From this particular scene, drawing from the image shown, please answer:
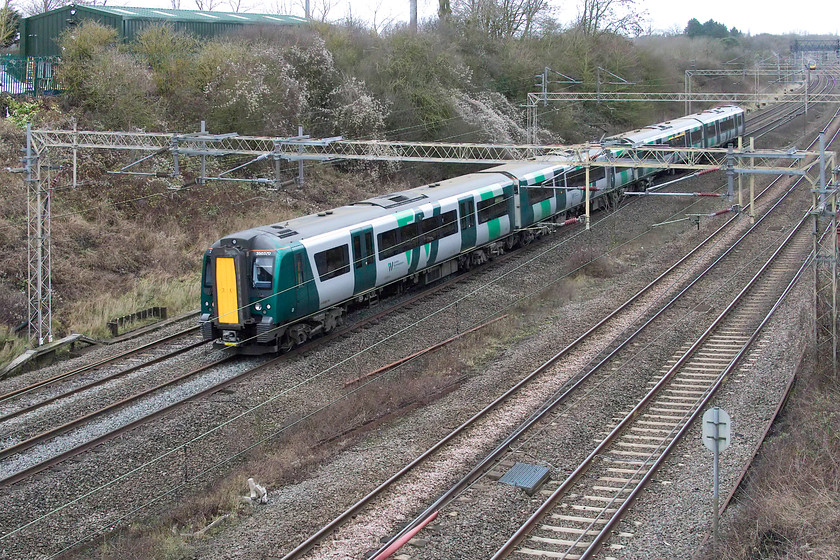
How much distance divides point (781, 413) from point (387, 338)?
8.39 meters

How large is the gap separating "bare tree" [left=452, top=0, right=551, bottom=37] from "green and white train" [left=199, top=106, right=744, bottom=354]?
83.9 feet

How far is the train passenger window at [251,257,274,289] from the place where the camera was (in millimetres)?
17438

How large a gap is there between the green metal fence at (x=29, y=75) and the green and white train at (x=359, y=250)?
708 inches

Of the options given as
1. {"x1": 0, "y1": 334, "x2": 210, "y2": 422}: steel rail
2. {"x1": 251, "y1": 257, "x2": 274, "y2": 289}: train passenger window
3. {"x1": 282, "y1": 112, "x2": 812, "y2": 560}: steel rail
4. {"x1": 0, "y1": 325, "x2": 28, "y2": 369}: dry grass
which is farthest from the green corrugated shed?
{"x1": 282, "y1": 112, "x2": 812, "y2": 560}: steel rail

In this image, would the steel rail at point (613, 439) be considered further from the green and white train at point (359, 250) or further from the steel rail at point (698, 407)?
the green and white train at point (359, 250)

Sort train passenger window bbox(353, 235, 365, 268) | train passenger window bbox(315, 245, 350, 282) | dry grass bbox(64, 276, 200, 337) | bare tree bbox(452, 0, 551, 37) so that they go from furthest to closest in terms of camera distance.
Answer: bare tree bbox(452, 0, 551, 37) → dry grass bbox(64, 276, 200, 337) → train passenger window bbox(353, 235, 365, 268) → train passenger window bbox(315, 245, 350, 282)

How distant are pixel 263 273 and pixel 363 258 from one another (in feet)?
9.48

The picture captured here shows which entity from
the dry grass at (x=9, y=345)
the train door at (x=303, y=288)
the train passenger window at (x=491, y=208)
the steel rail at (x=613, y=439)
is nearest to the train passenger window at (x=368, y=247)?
the train door at (x=303, y=288)

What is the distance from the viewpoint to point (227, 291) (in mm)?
17797

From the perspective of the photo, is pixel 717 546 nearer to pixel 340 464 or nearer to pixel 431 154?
pixel 340 464

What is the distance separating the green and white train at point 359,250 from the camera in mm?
17625

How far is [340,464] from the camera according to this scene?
13.3 metres

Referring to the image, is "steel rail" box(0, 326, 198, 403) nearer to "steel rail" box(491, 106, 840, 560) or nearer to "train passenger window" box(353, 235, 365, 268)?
"train passenger window" box(353, 235, 365, 268)

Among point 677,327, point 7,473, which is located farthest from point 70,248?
point 677,327
